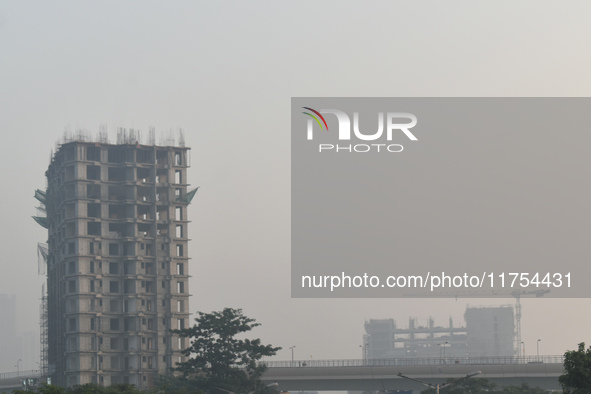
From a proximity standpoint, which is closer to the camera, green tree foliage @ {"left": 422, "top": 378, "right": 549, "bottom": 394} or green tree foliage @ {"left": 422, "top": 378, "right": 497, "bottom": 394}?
green tree foliage @ {"left": 422, "top": 378, "right": 549, "bottom": 394}

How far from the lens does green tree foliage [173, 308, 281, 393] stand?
13975 cm

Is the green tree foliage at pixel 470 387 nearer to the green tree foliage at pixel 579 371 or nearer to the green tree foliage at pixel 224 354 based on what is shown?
the green tree foliage at pixel 224 354

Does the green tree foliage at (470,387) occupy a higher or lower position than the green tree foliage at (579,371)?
lower

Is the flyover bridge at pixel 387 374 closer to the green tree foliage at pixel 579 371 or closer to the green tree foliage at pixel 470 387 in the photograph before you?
the green tree foliage at pixel 470 387

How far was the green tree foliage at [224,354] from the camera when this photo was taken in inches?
5502

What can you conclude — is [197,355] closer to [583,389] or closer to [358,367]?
[358,367]

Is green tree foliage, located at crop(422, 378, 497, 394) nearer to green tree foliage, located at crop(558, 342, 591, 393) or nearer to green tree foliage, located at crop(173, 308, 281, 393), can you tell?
green tree foliage, located at crop(173, 308, 281, 393)

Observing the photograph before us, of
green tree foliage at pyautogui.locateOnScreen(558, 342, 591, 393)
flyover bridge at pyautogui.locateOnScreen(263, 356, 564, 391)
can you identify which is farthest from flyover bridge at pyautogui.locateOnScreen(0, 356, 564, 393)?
green tree foliage at pyautogui.locateOnScreen(558, 342, 591, 393)

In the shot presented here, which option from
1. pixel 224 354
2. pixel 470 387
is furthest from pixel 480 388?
pixel 224 354

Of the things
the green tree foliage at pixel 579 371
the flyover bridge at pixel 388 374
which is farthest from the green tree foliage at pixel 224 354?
the green tree foliage at pixel 579 371

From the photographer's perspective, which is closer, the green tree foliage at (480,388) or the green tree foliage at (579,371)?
the green tree foliage at (579,371)

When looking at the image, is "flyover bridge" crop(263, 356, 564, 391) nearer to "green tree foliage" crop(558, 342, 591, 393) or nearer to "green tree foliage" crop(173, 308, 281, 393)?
"green tree foliage" crop(173, 308, 281, 393)

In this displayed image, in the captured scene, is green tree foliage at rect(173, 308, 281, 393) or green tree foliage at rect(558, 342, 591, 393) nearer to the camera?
green tree foliage at rect(558, 342, 591, 393)

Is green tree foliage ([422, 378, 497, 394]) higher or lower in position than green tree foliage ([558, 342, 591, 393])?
lower
